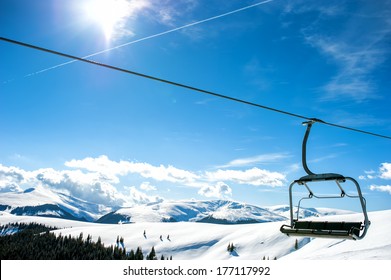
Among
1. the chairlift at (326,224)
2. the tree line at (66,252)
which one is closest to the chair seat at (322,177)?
Answer: the chairlift at (326,224)

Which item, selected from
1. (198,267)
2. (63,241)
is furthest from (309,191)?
(63,241)

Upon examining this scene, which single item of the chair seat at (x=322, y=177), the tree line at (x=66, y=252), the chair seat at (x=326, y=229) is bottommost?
the chair seat at (x=326, y=229)

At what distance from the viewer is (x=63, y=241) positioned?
582 ft

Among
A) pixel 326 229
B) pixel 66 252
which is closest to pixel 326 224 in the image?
pixel 326 229

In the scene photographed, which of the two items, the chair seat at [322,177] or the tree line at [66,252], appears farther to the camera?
the tree line at [66,252]

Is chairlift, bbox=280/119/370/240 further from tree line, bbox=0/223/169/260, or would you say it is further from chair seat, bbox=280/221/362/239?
tree line, bbox=0/223/169/260

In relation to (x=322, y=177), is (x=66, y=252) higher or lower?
higher

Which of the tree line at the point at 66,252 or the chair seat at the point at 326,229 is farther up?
the tree line at the point at 66,252

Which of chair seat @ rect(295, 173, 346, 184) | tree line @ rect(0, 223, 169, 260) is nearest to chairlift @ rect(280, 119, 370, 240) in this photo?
chair seat @ rect(295, 173, 346, 184)

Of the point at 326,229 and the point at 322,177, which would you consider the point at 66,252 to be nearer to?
the point at 326,229

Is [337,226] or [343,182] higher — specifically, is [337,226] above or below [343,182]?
below

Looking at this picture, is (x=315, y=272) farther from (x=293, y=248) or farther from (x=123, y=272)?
(x=293, y=248)

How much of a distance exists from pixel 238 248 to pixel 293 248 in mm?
31405

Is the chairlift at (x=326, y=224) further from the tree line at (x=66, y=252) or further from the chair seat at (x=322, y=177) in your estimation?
the tree line at (x=66, y=252)
